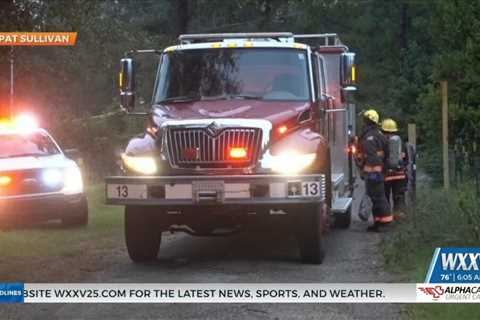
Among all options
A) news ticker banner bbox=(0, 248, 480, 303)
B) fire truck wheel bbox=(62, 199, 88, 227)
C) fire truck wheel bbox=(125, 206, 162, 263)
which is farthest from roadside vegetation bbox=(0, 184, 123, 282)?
news ticker banner bbox=(0, 248, 480, 303)

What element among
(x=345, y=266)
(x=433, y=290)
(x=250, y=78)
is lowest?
(x=345, y=266)

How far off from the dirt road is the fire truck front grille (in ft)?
3.77

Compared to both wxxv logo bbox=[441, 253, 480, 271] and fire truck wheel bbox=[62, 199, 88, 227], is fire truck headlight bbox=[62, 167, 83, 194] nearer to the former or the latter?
fire truck wheel bbox=[62, 199, 88, 227]

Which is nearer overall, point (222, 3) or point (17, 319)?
point (17, 319)

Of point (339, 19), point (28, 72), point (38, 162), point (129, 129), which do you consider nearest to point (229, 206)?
point (38, 162)

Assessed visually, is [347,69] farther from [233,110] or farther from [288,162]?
[288,162]

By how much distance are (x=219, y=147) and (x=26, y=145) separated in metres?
6.07

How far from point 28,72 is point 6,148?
8.96m

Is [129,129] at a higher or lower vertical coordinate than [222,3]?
lower

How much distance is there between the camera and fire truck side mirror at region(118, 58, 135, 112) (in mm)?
10555

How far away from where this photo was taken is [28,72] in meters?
22.8

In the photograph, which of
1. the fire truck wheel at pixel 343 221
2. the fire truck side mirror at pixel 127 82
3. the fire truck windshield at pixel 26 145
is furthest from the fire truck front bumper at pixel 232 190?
the fire truck windshield at pixel 26 145

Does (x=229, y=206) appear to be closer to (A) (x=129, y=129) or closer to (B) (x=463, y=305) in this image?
(B) (x=463, y=305)

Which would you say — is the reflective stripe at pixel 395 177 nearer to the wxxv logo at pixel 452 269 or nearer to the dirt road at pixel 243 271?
the dirt road at pixel 243 271
